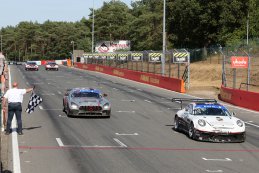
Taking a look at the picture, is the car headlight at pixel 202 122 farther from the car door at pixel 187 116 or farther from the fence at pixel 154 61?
the fence at pixel 154 61

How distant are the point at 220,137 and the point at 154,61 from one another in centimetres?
3897

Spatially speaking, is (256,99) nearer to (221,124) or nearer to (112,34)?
(221,124)

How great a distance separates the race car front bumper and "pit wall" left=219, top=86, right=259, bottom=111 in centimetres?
1278

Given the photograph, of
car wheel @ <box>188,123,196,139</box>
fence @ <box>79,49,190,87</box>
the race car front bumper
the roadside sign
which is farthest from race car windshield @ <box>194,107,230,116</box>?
the roadside sign

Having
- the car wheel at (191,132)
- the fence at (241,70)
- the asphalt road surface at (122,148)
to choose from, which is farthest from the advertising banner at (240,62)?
the car wheel at (191,132)

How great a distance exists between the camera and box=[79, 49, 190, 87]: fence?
158ft

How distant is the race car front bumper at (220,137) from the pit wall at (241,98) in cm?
1278

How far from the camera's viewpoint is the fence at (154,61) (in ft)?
158

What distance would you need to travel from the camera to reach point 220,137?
1658 centimetres

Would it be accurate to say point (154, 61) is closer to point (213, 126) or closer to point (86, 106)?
point (86, 106)

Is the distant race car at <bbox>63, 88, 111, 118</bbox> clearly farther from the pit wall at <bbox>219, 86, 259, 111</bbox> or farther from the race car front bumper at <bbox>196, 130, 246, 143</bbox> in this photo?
the pit wall at <bbox>219, 86, 259, 111</bbox>

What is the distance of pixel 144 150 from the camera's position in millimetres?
14820

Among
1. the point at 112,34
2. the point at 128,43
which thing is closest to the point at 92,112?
the point at 128,43

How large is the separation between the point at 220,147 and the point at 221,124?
3.26 ft
